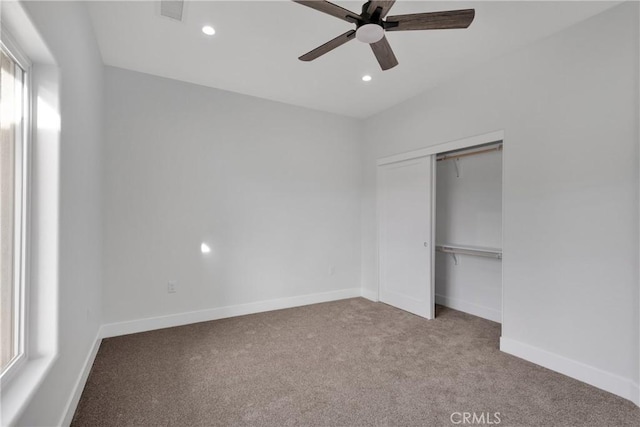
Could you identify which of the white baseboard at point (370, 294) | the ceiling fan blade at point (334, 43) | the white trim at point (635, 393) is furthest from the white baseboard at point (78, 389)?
the white trim at point (635, 393)

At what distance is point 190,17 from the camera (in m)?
2.37

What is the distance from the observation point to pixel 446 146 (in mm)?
→ 3486

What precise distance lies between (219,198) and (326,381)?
233cm

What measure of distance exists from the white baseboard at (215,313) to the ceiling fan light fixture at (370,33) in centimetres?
314

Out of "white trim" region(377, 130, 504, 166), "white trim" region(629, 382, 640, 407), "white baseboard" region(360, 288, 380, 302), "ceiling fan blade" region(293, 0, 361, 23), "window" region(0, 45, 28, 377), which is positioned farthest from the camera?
"white baseboard" region(360, 288, 380, 302)

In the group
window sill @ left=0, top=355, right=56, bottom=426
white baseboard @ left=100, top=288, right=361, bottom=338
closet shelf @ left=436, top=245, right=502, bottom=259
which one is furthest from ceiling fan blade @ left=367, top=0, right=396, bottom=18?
white baseboard @ left=100, top=288, right=361, bottom=338

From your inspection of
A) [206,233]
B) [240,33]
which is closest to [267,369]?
[206,233]

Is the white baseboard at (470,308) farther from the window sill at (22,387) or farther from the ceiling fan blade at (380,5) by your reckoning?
the window sill at (22,387)

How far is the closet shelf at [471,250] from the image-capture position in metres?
3.53

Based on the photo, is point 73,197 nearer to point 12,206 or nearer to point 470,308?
point 12,206

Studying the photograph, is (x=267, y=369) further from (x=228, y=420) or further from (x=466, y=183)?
(x=466, y=183)

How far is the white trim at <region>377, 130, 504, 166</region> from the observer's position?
302 centimetres

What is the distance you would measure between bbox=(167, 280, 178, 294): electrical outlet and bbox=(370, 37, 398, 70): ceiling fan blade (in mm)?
3015

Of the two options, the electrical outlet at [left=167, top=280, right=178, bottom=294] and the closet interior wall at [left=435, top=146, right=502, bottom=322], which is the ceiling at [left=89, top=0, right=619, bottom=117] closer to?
the closet interior wall at [left=435, top=146, right=502, bottom=322]
